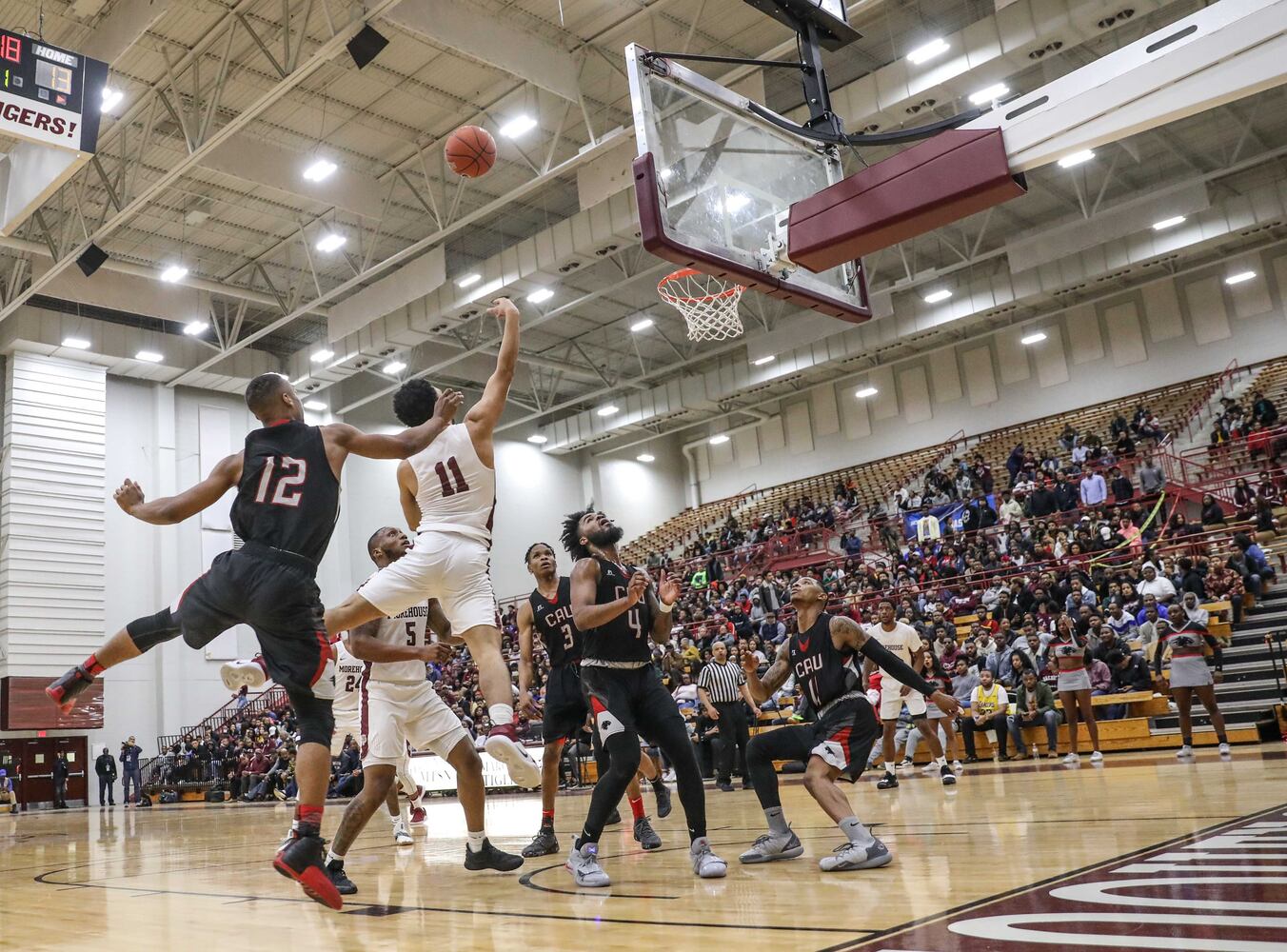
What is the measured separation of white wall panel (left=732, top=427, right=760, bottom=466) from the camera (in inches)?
1323

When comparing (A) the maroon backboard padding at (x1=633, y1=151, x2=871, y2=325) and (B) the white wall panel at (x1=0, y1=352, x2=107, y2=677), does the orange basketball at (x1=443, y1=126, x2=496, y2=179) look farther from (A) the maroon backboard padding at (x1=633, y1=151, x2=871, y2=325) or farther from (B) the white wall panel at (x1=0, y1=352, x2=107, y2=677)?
(B) the white wall panel at (x1=0, y1=352, x2=107, y2=677)

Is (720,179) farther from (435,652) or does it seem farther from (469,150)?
(469,150)

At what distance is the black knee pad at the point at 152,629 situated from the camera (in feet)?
13.9

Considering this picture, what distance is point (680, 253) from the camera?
6402 mm

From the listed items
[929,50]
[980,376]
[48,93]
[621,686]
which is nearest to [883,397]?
[980,376]

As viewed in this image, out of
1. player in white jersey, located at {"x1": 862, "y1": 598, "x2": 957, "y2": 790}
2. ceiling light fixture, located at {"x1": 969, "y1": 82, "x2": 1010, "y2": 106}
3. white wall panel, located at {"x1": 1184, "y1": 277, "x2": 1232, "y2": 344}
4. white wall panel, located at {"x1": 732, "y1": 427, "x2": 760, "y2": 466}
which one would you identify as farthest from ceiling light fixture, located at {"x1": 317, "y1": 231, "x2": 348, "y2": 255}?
white wall panel, located at {"x1": 1184, "y1": 277, "x2": 1232, "y2": 344}

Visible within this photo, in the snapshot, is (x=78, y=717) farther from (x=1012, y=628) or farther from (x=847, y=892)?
(x=847, y=892)

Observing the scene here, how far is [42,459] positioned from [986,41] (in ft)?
70.8

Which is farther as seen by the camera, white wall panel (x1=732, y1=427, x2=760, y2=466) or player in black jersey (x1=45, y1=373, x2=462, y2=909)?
white wall panel (x1=732, y1=427, x2=760, y2=466)

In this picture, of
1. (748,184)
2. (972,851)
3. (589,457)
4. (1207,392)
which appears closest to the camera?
(972,851)

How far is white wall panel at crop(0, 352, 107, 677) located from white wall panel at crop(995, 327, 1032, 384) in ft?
74.5

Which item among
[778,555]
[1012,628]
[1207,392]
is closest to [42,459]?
[778,555]

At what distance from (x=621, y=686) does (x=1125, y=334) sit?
25.1m

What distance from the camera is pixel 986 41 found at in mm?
14891
